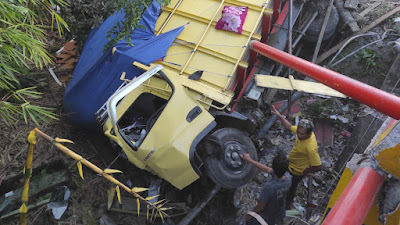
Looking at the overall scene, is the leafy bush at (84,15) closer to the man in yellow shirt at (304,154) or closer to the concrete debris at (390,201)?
the man in yellow shirt at (304,154)

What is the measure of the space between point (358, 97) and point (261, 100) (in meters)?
3.88

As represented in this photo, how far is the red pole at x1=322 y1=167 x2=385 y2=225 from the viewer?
1210 millimetres

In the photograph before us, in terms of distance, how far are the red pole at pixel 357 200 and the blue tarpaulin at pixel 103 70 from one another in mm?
3884

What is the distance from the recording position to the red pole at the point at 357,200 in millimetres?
1210

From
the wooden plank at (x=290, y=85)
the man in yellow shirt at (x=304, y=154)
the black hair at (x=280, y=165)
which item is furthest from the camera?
the wooden plank at (x=290, y=85)

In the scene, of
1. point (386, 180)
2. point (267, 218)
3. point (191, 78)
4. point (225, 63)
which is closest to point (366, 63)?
point (225, 63)

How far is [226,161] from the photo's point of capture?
4.47 meters

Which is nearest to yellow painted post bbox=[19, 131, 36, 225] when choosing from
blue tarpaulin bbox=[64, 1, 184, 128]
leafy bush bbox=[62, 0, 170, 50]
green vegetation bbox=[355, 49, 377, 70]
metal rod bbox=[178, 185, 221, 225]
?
blue tarpaulin bbox=[64, 1, 184, 128]

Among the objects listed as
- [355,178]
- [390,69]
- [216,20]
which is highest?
[390,69]

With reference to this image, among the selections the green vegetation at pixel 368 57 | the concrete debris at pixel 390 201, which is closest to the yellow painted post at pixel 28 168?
the concrete debris at pixel 390 201

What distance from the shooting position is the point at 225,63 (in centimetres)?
493

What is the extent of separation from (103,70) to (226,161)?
101 inches

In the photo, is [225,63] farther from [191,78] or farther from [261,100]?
[261,100]

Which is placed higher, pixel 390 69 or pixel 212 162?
pixel 390 69
